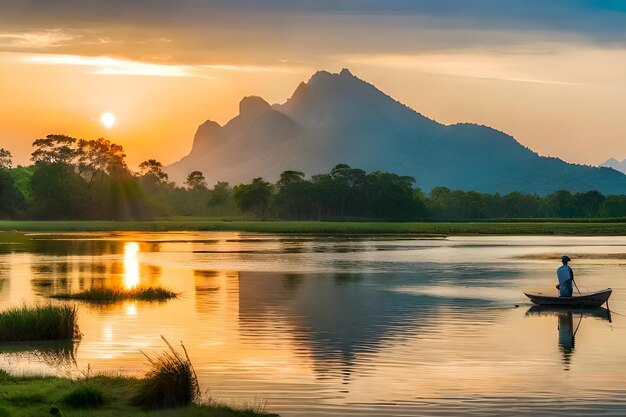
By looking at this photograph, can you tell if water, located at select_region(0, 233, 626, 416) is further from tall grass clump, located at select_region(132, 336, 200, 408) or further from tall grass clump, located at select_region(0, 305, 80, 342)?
tall grass clump, located at select_region(132, 336, 200, 408)

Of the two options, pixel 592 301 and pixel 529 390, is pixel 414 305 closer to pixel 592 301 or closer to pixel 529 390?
pixel 592 301

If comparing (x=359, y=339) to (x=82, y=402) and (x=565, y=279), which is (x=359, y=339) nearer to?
(x=565, y=279)

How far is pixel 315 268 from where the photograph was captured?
70.4 m

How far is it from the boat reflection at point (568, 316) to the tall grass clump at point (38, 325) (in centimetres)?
1592

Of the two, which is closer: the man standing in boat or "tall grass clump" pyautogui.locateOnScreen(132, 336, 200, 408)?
"tall grass clump" pyautogui.locateOnScreen(132, 336, 200, 408)

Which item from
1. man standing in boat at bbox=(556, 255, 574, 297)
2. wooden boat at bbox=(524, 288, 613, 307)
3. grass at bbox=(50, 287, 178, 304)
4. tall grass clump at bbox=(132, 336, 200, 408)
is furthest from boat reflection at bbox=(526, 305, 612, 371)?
grass at bbox=(50, 287, 178, 304)

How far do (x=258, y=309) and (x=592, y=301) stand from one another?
47.8ft

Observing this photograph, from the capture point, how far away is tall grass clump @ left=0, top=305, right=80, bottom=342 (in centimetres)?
3056

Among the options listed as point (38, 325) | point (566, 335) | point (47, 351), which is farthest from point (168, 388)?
point (566, 335)

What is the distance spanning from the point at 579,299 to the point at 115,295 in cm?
2184

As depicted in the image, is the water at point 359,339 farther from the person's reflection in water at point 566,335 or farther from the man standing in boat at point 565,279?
the man standing in boat at point 565,279

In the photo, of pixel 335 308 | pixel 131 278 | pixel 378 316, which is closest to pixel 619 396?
pixel 378 316

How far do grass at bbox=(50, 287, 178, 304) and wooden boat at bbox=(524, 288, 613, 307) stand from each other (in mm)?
17937

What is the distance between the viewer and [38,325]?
30734 millimetres
